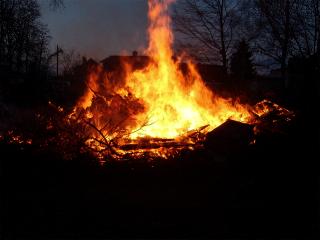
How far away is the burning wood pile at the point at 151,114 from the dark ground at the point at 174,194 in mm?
437

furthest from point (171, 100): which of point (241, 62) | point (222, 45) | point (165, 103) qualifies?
point (241, 62)

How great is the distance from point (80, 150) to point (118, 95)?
1.89m

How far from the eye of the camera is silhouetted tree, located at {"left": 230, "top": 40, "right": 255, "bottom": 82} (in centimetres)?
2391

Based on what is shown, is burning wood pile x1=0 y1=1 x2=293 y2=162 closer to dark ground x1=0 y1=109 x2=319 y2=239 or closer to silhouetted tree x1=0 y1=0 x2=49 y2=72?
dark ground x1=0 y1=109 x2=319 y2=239

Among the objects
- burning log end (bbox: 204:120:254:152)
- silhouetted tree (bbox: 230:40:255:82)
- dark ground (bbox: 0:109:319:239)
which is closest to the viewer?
dark ground (bbox: 0:109:319:239)

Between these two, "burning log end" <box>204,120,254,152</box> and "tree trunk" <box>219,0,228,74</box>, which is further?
"tree trunk" <box>219,0,228,74</box>

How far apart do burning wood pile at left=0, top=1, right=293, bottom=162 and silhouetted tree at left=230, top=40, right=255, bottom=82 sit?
1399cm

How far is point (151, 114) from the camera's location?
8.02 m

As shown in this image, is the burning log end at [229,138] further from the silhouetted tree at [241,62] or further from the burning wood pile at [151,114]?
the silhouetted tree at [241,62]

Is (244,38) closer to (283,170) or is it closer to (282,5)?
(282,5)

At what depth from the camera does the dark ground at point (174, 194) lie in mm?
4840

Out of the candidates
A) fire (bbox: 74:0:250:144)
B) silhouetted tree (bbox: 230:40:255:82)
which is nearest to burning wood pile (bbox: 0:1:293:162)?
fire (bbox: 74:0:250:144)

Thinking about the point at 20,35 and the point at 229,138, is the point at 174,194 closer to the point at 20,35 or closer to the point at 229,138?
the point at 229,138

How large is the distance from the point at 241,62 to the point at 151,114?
24096 mm
